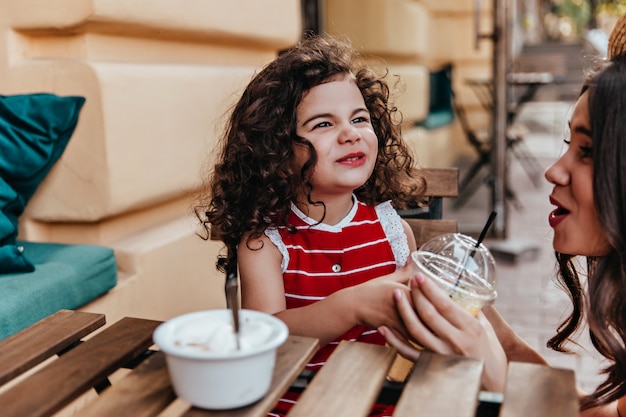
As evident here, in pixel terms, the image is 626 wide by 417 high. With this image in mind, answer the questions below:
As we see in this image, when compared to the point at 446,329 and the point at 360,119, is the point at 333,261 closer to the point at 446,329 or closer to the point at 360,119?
the point at 360,119

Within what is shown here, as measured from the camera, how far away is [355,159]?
169 cm

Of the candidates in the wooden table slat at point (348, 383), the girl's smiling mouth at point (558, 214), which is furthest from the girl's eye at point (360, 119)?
the wooden table slat at point (348, 383)

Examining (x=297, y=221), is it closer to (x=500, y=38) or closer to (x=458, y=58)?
(x=500, y=38)

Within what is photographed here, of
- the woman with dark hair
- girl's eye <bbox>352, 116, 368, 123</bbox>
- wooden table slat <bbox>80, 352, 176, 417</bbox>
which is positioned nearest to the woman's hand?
the woman with dark hair

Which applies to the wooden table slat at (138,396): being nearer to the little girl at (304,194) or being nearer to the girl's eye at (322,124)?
the little girl at (304,194)

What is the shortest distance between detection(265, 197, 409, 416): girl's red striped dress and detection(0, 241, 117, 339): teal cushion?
718 millimetres

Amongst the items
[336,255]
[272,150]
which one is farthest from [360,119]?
[336,255]

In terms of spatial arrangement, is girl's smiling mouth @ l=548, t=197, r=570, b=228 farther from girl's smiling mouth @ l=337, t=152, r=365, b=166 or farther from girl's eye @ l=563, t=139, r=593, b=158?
girl's smiling mouth @ l=337, t=152, r=365, b=166

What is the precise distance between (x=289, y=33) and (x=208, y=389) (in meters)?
3.07

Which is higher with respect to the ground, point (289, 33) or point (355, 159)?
point (289, 33)

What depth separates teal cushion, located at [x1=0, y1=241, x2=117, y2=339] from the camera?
6.19ft

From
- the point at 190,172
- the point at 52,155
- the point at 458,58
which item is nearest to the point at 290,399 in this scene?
the point at 52,155

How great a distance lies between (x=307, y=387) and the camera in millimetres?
1068

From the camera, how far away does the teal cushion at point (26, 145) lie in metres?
2.18
